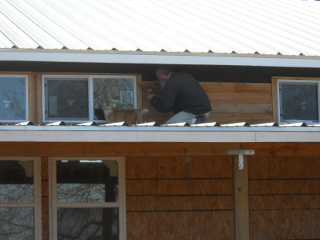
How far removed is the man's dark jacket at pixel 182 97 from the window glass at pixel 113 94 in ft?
1.76

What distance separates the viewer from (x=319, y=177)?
1376 centimetres

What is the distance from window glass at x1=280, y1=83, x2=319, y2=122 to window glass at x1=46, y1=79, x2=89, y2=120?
3330 mm

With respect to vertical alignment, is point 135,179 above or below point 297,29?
below

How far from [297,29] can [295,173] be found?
115 inches

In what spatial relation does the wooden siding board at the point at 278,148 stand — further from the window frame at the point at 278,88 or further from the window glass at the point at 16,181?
the window glass at the point at 16,181

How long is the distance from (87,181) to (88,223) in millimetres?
658

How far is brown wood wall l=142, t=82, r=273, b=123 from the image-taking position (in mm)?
13414

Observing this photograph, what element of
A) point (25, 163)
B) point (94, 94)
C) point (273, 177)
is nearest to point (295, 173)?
point (273, 177)

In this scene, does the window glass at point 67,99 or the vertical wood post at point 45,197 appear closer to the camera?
the vertical wood post at point 45,197

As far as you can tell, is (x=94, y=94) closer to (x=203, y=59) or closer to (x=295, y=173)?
(x=203, y=59)

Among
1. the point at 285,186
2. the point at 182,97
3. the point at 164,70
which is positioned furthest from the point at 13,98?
the point at 285,186

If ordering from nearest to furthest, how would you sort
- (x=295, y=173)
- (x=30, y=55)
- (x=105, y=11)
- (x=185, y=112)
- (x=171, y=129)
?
1. (x=171, y=129)
2. (x=30, y=55)
3. (x=185, y=112)
4. (x=295, y=173)
5. (x=105, y=11)

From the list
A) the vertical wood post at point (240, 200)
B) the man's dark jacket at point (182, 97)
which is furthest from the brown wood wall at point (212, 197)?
the man's dark jacket at point (182, 97)

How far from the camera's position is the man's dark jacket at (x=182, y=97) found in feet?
41.4
